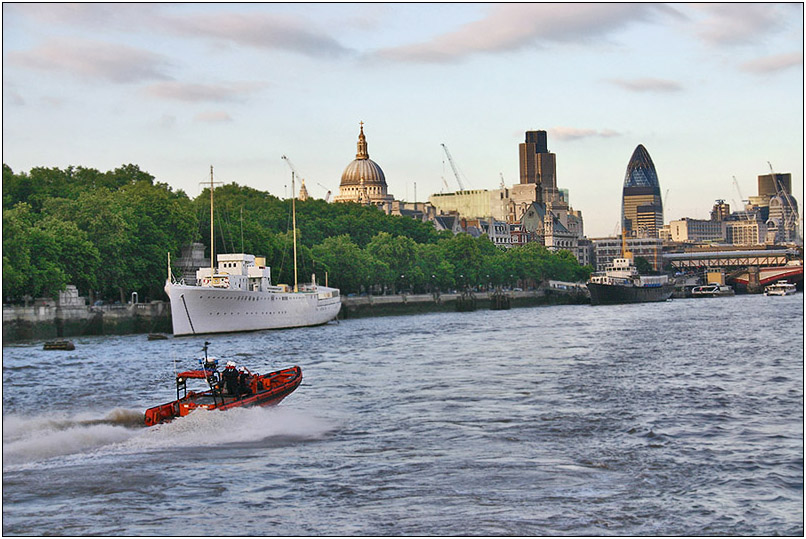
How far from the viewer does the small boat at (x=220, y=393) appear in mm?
36531

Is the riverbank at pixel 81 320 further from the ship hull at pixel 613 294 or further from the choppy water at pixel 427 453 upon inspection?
the ship hull at pixel 613 294

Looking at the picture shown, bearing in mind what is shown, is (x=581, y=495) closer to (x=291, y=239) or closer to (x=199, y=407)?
(x=199, y=407)

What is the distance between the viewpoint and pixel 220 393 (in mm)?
37812

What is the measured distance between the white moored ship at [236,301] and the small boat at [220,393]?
52883 millimetres

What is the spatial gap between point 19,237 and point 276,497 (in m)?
71.2

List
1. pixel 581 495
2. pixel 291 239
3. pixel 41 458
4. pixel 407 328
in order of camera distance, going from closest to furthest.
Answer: pixel 581 495 → pixel 41 458 → pixel 407 328 → pixel 291 239

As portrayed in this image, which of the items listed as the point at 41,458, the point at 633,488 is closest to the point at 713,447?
the point at 633,488

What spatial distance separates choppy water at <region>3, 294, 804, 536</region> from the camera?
83.8ft

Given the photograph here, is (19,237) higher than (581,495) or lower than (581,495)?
higher

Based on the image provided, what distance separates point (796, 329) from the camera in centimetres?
9219

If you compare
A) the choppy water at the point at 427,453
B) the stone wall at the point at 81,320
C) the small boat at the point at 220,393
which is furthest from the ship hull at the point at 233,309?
the small boat at the point at 220,393

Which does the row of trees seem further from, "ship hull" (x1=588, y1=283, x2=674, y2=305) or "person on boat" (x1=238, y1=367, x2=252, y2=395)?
"person on boat" (x1=238, y1=367, x2=252, y2=395)

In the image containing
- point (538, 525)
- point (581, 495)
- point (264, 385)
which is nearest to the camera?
point (538, 525)

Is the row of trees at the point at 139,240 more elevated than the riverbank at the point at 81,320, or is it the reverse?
the row of trees at the point at 139,240
